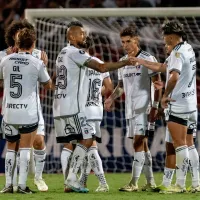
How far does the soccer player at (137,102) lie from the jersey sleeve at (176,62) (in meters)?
0.77

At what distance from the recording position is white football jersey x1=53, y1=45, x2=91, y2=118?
8.02 meters

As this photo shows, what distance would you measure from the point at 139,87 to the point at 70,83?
3.23 ft

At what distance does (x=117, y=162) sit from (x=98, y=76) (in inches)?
143

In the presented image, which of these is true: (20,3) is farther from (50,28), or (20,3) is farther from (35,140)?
(35,140)

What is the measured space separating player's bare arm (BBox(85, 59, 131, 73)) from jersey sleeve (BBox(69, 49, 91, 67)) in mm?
52

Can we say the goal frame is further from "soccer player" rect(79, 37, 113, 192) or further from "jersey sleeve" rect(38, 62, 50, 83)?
"jersey sleeve" rect(38, 62, 50, 83)

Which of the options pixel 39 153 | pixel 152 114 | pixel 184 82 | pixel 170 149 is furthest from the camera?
pixel 39 153

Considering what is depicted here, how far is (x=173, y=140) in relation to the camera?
7926 mm

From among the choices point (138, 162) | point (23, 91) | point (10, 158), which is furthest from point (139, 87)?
point (10, 158)

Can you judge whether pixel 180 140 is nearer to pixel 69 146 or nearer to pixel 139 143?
pixel 139 143

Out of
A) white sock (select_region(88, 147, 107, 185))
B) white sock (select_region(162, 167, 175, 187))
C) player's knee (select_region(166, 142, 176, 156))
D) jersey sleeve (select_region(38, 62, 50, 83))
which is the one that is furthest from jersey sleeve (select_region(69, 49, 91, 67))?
white sock (select_region(162, 167, 175, 187))

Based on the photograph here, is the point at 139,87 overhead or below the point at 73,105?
overhead

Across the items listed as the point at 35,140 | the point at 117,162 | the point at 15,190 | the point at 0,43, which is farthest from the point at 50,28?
the point at 15,190

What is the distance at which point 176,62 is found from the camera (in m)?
7.79
